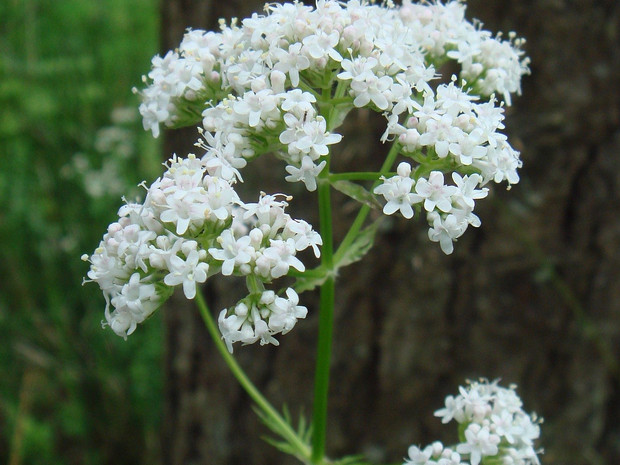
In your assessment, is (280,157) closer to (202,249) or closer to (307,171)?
(307,171)

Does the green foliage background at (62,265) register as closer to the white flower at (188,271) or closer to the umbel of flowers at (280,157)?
the umbel of flowers at (280,157)

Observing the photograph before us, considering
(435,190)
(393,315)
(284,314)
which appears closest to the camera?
(284,314)

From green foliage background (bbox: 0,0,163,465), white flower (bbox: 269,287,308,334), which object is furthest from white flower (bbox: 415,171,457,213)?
green foliage background (bbox: 0,0,163,465)

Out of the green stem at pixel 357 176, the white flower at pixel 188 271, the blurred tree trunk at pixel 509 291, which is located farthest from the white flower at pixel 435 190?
the blurred tree trunk at pixel 509 291

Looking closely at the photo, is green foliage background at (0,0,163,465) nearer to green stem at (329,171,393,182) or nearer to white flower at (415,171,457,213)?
green stem at (329,171,393,182)

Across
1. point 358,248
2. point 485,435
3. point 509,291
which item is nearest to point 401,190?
point 358,248
